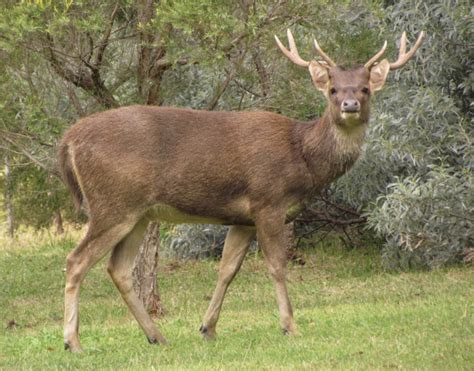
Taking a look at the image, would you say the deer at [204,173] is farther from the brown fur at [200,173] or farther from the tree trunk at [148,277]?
the tree trunk at [148,277]

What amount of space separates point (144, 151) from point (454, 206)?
532cm

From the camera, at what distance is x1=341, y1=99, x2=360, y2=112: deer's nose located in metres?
9.80

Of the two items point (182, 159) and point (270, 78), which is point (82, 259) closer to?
point (182, 159)

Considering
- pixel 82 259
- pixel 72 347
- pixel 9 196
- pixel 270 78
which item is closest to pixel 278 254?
pixel 82 259

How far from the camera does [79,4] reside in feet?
36.4

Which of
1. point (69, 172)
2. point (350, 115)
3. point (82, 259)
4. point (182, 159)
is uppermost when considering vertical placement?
point (350, 115)

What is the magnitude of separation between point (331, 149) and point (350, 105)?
0.54m

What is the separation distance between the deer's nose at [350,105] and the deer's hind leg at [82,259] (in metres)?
2.00

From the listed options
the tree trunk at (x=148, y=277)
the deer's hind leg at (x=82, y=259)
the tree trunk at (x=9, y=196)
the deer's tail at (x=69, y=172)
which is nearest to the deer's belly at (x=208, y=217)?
the deer's hind leg at (x=82, y=259)

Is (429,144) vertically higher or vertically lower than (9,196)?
higher

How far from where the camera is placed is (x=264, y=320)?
436 inches

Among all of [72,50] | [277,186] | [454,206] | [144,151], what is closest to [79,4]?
[72,50]

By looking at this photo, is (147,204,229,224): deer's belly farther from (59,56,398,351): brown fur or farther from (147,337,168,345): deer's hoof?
(147,337,168,345): deer's hoof

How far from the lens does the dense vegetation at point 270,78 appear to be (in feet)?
37.6
